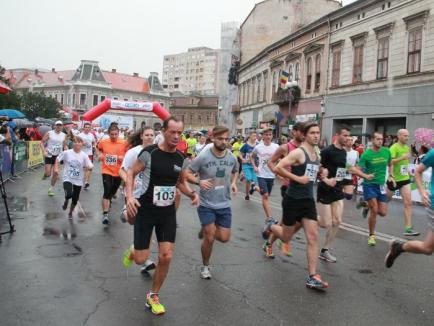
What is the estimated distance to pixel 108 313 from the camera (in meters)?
4.21

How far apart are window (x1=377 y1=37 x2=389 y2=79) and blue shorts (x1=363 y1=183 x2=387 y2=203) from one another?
18.8 meters

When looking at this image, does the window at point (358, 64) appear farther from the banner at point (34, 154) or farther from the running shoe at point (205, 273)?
the running shoe at point (205, 273)

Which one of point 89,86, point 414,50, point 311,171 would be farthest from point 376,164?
point 89,86

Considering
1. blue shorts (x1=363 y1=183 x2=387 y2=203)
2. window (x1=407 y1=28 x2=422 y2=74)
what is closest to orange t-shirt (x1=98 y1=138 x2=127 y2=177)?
blue shorts (x1=363 y1=183 x2=387 y2=203)

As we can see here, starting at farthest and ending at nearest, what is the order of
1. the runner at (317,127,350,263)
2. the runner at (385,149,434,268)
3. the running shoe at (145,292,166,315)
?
the runner at (317,127,350,263)
the runner at (385,149,434,268)
the running shoe at (145,292,166,315)

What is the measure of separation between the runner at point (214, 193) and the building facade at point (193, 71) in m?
130

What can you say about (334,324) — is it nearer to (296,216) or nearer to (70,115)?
(296,216)

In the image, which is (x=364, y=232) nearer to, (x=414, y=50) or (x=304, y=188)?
(x=304, y=188)

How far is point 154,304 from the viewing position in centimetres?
428

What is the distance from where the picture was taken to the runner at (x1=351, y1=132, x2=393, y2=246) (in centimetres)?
755

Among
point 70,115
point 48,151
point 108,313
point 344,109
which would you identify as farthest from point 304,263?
point 70,115

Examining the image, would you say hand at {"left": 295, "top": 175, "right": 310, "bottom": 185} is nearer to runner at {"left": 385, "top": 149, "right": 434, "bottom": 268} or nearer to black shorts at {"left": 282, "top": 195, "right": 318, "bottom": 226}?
black shorts at {"left": 282, "top": 195, "right": 318, "bottom": 226}

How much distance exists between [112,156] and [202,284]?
4409 mm

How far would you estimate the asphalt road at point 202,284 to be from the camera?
4.21 m
